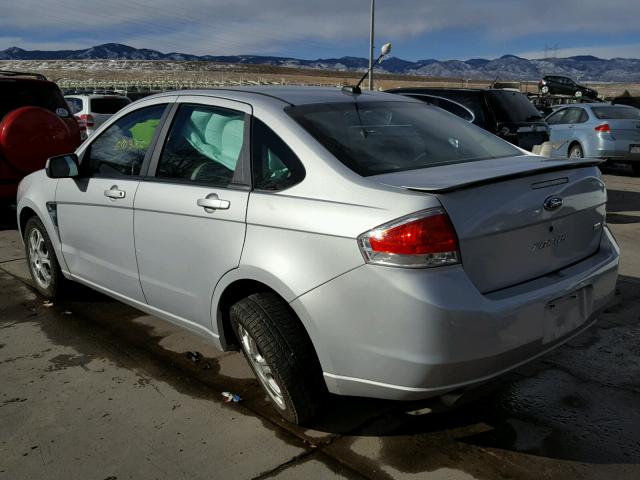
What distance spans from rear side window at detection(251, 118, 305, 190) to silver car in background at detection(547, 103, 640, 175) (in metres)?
10.3

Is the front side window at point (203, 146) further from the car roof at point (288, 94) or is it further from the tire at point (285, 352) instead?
the tire at point (285, 352)

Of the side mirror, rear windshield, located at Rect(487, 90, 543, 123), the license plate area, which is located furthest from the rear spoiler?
rear windshield, located at Rect(487, 90, 543, 123)

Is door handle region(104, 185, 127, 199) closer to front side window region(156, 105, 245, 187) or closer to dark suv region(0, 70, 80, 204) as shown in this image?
front side window region(156, 105, 245, 187)

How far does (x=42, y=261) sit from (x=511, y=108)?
6.85 m

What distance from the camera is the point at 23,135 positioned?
7316mm

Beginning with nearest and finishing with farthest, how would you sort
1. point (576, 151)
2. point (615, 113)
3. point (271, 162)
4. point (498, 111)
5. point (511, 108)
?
1. point (271, 162)
2. point (498, 111)
3. point (511, 108)
4. point (615, 113)
5. point (576, 151)

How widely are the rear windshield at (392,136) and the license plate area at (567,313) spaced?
872mm

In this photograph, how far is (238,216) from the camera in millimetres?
2969

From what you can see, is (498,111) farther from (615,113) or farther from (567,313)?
(567,313)

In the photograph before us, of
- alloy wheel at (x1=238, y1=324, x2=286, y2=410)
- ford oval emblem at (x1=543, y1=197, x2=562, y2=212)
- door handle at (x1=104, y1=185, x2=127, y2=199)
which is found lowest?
alloy wheel at (x1=238, y1=324, x2=286, y2=410)

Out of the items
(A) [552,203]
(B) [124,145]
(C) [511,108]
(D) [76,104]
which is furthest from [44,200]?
(D) [76,104]

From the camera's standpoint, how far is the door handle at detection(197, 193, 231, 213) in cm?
305

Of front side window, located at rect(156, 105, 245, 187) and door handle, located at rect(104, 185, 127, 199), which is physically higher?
front side window, located at rect(156, 105, 245, 187)

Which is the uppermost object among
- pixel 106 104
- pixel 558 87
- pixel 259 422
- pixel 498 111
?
pixel 558 87
